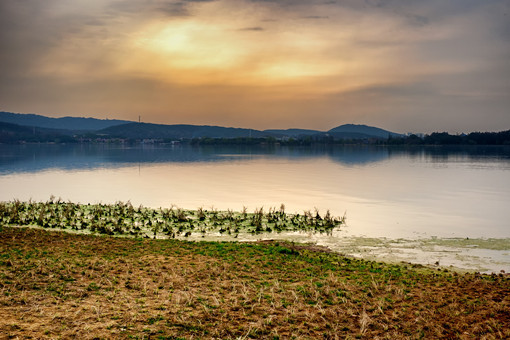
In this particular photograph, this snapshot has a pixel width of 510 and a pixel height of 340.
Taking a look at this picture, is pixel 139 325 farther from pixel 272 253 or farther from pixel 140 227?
pixel 140 227

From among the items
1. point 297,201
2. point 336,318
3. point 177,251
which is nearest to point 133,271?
point 177,251

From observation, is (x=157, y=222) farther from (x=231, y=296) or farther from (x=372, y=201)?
(x=372, y=201)

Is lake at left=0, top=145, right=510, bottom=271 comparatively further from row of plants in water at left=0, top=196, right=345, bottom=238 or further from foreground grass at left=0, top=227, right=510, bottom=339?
foreground grass at left=0, top=227, right=510, bottom=339

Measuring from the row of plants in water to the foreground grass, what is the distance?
5661 mm

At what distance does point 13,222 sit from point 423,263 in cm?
2253

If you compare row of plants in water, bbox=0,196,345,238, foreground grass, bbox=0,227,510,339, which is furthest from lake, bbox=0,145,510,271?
foreground grass, bbox=0,227,510,339

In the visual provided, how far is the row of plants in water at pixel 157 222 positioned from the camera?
23.7m

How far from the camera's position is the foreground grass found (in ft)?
33.8

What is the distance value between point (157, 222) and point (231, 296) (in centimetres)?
1372

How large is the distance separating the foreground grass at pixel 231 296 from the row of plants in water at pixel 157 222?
5.66 m

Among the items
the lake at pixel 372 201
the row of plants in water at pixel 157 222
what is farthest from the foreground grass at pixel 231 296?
the row of plants in water at pixel 157 222

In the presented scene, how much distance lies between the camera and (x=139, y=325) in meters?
10.3

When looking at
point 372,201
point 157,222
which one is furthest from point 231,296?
point 372,201

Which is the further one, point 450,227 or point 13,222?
Answer: point 450,227
